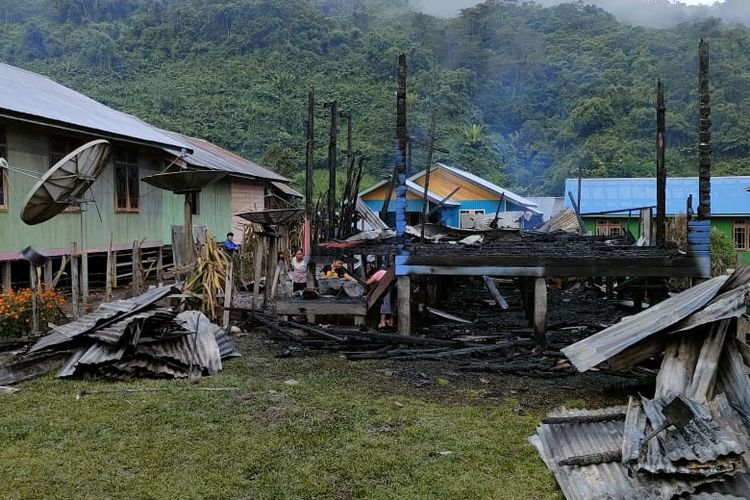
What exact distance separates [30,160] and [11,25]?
59568 mm

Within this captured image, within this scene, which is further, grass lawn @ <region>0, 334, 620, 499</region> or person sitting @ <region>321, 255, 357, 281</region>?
person sitting @ <region>321, 255, 357, 281</region>

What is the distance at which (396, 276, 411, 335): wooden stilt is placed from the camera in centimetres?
966

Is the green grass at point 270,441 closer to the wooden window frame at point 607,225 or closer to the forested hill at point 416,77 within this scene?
the wooden window frame at point 607,225

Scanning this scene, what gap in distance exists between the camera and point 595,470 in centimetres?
461

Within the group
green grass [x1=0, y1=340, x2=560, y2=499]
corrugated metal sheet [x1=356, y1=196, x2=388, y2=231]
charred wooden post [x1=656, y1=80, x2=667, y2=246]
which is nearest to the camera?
green grass [x1=0, y1=340, x2=560, y2=499]

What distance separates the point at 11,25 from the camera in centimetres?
6141

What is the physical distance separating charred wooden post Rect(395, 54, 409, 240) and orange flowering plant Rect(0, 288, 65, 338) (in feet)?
18.9

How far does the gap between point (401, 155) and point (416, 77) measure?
52071 millimetres

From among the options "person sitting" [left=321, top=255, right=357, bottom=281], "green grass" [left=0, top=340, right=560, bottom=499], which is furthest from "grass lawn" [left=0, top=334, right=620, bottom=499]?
"person sitting" [left=321, top=255, right=357, bottom=281]

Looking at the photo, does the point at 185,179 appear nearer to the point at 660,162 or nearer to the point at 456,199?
the point at 660,162

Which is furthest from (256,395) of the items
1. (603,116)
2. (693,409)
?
(603,116)

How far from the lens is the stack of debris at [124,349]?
775cm

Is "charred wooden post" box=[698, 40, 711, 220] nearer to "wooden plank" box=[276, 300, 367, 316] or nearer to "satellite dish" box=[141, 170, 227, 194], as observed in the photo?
"wooden plank" box=[276, 300, 367, 316]

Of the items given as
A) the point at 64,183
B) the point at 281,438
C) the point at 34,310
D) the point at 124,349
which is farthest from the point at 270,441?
the point at 34,310
